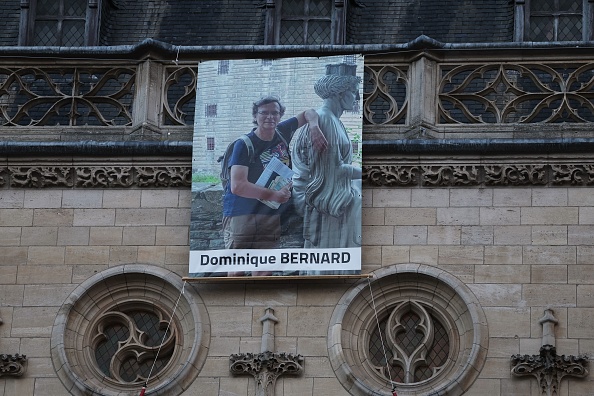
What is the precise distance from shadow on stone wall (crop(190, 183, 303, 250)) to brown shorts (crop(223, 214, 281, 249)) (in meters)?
0.07

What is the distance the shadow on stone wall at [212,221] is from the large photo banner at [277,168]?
0.04 ft

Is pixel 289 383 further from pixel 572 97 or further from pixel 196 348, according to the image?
pixel 572 97

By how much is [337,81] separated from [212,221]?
7.28 feet

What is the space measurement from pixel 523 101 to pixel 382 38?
221 cm

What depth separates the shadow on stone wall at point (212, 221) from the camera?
23953 mm

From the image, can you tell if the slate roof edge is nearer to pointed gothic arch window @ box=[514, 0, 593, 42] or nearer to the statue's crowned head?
the statue's crowned head

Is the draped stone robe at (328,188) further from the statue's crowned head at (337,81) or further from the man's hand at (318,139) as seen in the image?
the statue's crowned head at (337,81)

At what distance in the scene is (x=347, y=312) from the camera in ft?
77.8

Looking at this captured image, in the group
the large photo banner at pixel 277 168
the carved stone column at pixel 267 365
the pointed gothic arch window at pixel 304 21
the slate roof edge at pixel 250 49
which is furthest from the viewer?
the pointed gothic arch window at pixel 304 21

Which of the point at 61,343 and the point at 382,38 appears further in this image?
the point at 382,38

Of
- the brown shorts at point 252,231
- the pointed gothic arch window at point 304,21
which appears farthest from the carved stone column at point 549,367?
the pointed gothic arch window at point 304,21

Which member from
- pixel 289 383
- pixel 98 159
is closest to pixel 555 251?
pixel 289 383

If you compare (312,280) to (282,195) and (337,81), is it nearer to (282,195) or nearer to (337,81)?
(282,195)

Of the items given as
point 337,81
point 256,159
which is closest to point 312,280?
point 256,159
